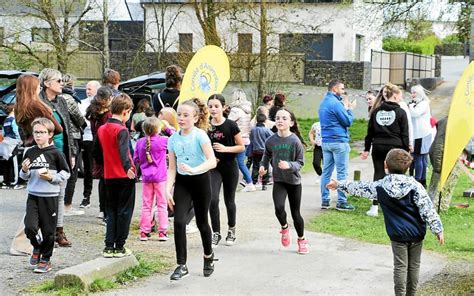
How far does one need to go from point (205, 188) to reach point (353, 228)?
3692 millimetres

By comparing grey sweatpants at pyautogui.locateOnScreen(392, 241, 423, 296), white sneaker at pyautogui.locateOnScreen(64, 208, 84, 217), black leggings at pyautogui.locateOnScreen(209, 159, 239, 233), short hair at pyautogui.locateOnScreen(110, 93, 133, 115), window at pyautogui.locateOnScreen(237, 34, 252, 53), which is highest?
window at pyautogui.locateOnScreen(237, 34, 252, 53)

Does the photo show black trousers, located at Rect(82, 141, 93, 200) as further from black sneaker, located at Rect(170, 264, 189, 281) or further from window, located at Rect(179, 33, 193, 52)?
window, located at Rect(179, 33, 193, 52)

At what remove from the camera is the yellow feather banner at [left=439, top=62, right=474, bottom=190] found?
7617 mm

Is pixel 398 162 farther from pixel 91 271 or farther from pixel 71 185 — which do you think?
pixel 71 185

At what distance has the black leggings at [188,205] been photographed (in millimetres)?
7785

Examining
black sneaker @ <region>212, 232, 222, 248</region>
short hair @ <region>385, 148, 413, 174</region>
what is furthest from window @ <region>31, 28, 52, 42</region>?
short hair @ <region>385, 148, 413, 174</region>

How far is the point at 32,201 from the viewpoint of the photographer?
807 cm

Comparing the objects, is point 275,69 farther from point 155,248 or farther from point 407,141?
point 155,248

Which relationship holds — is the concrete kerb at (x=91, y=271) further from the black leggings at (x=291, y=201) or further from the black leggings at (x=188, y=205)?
the black leggings at (x=291, y=201)

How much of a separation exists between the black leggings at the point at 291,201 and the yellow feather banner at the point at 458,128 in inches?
78.6

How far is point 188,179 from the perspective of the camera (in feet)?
25.8

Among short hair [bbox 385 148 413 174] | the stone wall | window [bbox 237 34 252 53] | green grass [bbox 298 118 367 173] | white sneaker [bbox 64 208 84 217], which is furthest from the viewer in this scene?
the stone wall

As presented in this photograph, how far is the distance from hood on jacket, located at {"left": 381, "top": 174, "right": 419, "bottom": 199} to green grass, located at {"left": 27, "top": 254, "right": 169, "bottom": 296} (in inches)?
103

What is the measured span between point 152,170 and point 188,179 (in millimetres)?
2250
